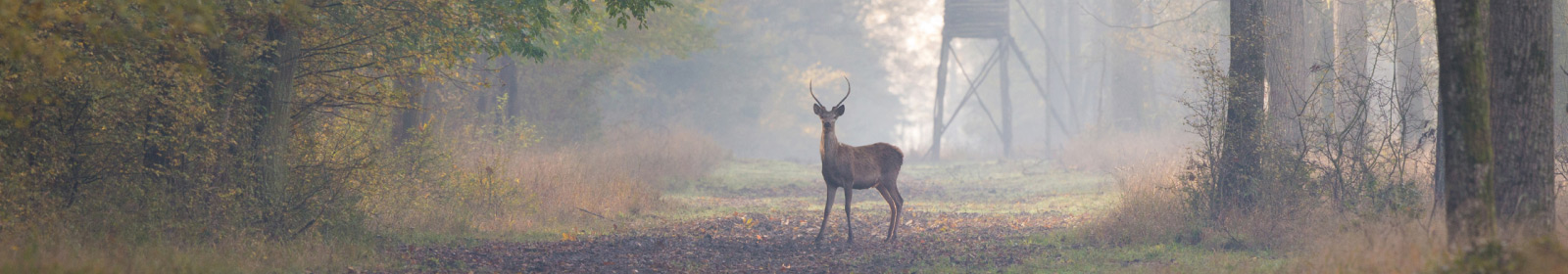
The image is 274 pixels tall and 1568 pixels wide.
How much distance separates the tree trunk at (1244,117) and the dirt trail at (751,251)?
2.05 m

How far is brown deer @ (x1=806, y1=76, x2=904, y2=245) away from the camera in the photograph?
11953mm

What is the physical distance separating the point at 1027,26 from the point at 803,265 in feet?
169

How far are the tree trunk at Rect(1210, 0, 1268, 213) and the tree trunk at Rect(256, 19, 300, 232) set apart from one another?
879 cm

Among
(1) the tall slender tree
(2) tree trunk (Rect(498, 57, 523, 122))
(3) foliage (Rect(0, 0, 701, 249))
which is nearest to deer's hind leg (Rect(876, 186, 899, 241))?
(3) foliage (Rect(0, 0, 701, 249))

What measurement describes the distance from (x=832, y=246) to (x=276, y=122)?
5.68m

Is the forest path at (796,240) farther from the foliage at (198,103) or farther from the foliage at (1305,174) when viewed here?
the foliage at (1305,174)

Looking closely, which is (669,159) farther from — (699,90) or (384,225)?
(699,90)

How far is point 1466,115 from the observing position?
572cm

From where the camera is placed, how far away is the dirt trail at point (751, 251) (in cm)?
938

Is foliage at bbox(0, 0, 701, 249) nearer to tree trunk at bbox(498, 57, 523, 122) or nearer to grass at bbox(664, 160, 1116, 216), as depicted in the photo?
grass at bbox(664, 160, 1116, 216)

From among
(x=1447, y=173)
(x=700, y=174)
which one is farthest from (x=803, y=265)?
(x=700, y=174)

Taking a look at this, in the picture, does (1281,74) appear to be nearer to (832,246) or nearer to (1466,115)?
(832,246)

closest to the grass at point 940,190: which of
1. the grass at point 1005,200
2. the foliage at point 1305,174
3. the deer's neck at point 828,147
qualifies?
the grass at point 1005,200

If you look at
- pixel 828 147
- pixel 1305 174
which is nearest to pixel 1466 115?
pixel 1305 174
